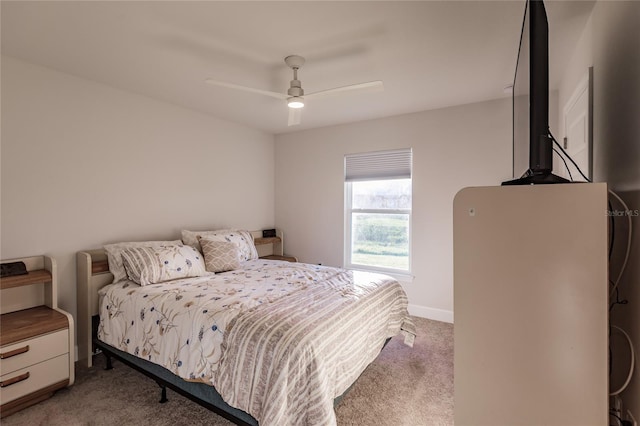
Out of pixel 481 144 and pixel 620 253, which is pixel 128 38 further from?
pixel 481 144

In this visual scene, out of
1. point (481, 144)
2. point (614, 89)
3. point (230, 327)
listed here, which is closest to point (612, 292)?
point (614, 89)

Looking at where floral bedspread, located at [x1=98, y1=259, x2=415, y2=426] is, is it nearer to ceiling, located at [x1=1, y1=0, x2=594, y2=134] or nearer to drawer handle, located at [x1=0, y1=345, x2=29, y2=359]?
drawer handle, located at [x1=0, y1=345, x2=29, y2=359]

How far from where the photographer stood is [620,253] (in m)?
1.40

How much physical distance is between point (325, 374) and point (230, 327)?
607 mm

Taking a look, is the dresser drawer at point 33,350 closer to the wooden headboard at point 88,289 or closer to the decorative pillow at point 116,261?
the wooden headboard at point 88,289

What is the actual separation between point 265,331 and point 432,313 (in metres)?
2.61

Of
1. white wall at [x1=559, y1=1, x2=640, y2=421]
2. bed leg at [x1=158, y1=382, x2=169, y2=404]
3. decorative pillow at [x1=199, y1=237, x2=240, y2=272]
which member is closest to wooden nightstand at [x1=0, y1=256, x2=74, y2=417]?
bed leg at [x1=158, y1=382, x2=169, y2=404]

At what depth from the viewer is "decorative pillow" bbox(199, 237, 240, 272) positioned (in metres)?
3.04

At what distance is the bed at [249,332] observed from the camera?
1545 mm

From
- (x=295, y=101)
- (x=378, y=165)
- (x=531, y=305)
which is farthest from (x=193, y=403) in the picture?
(x=378, y=165)

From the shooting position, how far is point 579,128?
1.99 m

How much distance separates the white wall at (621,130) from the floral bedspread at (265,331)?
1.27 meters

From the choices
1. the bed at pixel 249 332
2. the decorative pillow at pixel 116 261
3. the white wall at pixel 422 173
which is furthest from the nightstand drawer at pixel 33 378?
the white wall at pixel 422 173

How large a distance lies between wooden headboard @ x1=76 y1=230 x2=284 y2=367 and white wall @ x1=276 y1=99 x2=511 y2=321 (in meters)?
2.53
